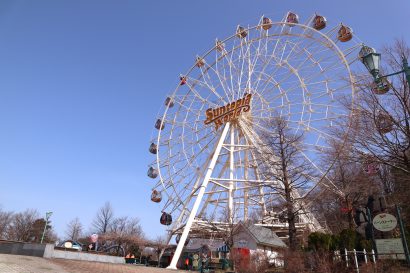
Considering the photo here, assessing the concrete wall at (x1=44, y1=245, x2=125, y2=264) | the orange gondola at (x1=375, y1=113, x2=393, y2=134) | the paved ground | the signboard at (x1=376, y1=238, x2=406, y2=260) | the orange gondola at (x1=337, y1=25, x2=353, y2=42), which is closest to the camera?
the signboard at (x1=376, y1=238, x2=406, y2=260)

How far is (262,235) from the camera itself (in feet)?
85.4

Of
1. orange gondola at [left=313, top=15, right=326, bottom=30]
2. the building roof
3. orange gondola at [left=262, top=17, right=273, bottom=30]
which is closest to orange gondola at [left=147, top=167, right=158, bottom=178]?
the building roof

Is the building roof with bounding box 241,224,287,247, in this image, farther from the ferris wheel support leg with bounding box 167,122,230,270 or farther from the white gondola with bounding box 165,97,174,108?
the white gondola with bounding box 165,97,174,108

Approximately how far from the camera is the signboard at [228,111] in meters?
26.6

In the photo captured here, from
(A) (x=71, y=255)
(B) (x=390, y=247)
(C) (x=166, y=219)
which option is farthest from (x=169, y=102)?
(B) (x=390, y=247)

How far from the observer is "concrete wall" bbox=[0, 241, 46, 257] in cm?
1994

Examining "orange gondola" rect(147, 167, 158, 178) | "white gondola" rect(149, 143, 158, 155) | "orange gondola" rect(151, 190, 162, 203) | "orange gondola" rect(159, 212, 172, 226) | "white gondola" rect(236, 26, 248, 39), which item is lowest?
"orange gondola" rect(159, 212, 172, 226)

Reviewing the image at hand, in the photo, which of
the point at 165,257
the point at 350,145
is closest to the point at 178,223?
the point at 165,257

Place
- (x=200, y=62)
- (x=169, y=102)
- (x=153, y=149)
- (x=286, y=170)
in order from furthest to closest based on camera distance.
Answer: (x=169, y=102), (x=200, y=62), (x=153, y=149), (x=286, y=170)

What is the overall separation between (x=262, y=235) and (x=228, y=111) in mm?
10059

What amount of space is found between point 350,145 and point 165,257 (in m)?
24.4

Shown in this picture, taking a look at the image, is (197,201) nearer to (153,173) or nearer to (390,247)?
(153,173)

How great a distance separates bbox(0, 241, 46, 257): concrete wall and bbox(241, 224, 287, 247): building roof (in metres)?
13.6

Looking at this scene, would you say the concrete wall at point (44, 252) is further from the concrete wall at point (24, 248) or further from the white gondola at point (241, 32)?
the white gondola at point (241, 32)
